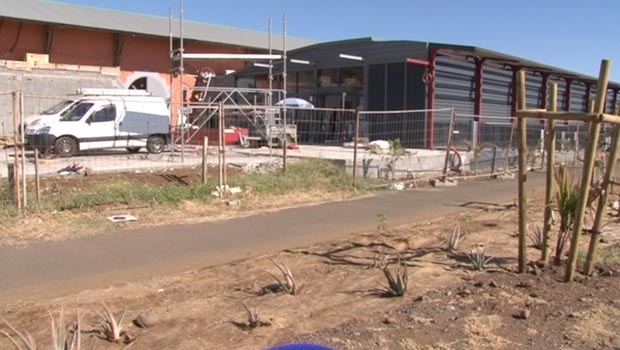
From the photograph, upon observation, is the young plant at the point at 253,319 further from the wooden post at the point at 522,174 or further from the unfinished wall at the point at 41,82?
the unfinished wall at the point at 41,82

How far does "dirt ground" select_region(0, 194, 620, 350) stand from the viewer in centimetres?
462

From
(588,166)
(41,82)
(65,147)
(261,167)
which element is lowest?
(261,167)

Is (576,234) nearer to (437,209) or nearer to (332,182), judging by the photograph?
(437,209)

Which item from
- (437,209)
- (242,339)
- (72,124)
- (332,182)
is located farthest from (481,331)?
(72,124)

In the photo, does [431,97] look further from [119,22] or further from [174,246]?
[119,22]

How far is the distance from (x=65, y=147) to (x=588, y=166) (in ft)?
53.2

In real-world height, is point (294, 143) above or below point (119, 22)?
below

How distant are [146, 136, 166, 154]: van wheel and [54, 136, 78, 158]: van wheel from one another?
2.34 meters

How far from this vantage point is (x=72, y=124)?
1886cm

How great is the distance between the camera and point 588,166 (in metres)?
6.01

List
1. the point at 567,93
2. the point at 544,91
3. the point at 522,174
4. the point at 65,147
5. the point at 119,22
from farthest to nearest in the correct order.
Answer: the point at 119,22
the point at 567,93
the point at 544,91
the point at 65,147
the point at 522,174

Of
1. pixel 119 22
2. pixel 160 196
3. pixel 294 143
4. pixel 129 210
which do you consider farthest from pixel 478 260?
pixel 119 22

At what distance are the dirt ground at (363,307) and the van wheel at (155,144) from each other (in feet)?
45.1

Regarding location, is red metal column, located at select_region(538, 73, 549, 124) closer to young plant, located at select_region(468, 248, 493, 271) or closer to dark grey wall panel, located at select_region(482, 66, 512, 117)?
dark grey wall panel, located at select_region(482, 66, 512, 117)
